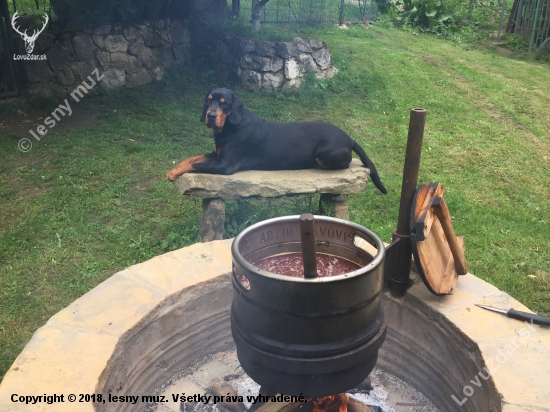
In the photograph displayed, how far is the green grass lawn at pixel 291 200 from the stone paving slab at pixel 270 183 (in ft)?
1.92

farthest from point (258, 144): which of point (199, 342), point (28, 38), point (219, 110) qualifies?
point (28, 38)

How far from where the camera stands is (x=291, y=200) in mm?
5477

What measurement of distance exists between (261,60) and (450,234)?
6.94 metres

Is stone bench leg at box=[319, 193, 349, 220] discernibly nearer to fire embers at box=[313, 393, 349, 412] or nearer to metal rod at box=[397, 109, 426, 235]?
metal rod at box=[397, 109, 426, 235]

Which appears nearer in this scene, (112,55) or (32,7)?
(112,55)

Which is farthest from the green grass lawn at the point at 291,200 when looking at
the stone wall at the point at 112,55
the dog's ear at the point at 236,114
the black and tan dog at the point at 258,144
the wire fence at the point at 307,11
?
the dog's ear at the point at 236,114

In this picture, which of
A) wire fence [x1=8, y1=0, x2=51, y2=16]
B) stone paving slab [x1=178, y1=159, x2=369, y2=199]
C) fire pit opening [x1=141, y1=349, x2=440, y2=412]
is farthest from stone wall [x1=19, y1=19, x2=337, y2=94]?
fire pit opening [x1=141, y1=349, x2=440, y2=412]

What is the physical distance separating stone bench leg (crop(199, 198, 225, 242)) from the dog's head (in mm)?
707

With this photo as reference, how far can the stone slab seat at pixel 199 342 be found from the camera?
6.88 feet

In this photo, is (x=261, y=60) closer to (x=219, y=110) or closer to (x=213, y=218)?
(x=219, y=110)

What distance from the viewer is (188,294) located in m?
2.80

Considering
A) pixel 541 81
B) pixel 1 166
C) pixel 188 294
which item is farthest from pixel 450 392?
pixel 541 81

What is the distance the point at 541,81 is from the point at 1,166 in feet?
34.4

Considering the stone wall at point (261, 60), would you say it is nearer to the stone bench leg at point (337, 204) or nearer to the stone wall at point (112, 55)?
the stone wall at point (112, 55)
